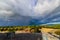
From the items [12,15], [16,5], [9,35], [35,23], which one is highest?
[16,5]

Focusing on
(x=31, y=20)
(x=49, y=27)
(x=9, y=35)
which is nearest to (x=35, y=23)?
(x=31, y=20)

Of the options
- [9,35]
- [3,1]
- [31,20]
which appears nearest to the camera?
[3,1]

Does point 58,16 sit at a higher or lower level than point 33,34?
higher

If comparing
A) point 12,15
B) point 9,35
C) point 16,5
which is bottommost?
point 9,35

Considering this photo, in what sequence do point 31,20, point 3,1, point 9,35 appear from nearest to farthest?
point 3,1 → point 31,20 → point 9,35

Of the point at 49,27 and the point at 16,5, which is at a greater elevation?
the point at 16,5

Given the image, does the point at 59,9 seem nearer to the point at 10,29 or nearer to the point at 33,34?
the point at 33,34

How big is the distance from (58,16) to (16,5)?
98 centimetres

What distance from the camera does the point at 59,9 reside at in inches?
106

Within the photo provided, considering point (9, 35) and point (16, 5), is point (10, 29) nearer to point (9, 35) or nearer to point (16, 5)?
point (9, 35)

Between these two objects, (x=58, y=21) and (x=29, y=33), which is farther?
(x=29, y=33)

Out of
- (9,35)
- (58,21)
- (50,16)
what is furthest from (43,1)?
(9,35)

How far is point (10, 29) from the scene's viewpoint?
284 cm

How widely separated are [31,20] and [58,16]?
0.62 m
